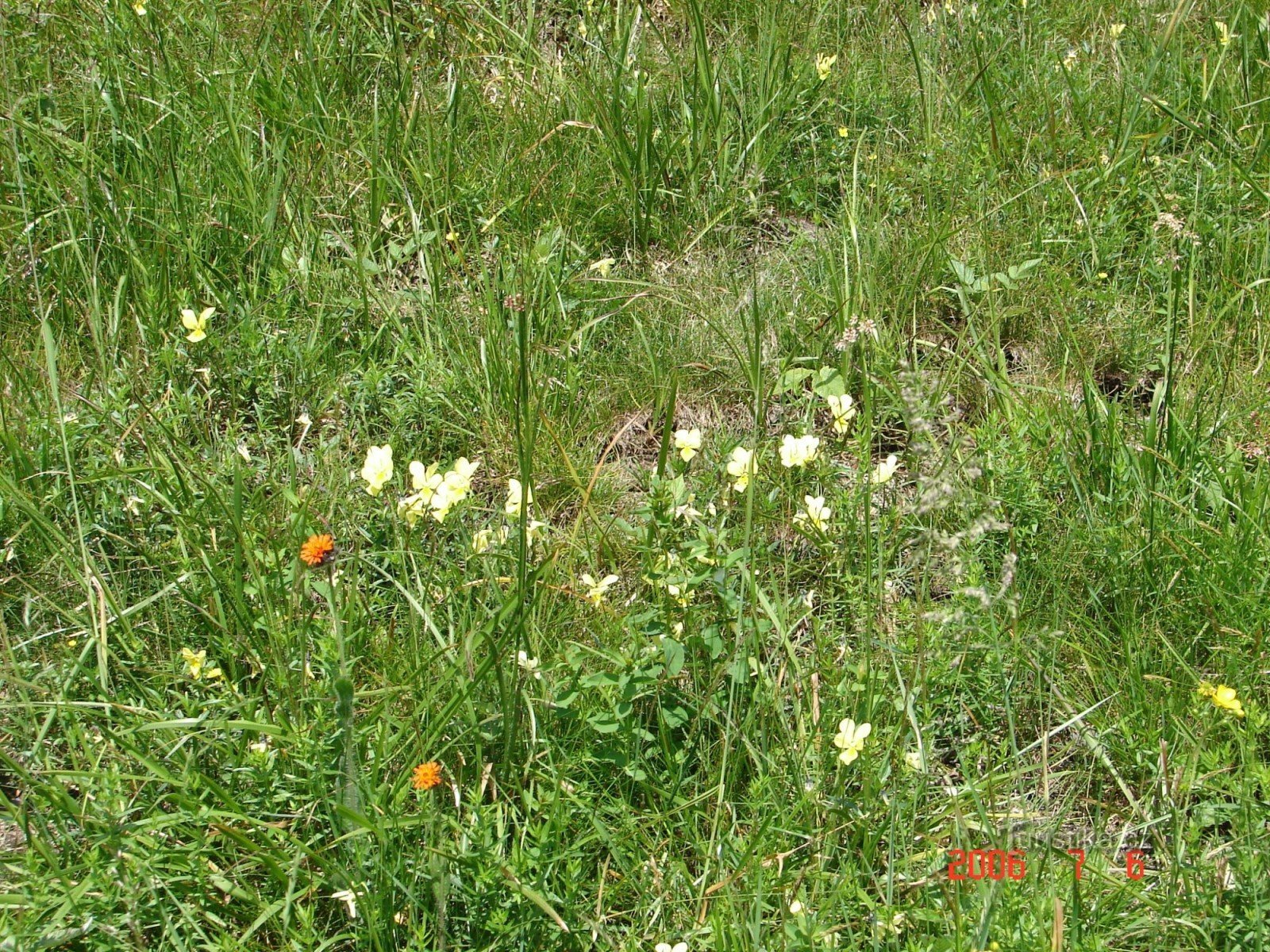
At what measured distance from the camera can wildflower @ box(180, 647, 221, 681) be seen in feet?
6.91

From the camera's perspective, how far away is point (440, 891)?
157cm

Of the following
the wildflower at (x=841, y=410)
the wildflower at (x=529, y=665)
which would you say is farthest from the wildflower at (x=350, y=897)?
the wildflower at (x=841, y=410)

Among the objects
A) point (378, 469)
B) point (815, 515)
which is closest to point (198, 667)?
point (378, 469)

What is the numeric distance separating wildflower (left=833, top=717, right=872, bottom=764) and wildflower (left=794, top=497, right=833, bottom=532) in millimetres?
532

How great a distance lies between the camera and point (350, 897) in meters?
1.80

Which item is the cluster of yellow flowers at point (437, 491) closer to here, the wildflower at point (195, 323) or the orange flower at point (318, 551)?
the orange flower at point (318, 551)

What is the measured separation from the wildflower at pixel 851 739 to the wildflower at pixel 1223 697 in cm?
62

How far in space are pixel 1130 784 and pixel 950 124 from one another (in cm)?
216

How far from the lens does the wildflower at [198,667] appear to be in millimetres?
2105

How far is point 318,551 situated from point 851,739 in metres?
1.00

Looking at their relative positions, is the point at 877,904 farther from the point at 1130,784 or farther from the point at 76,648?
the point at 76,648
